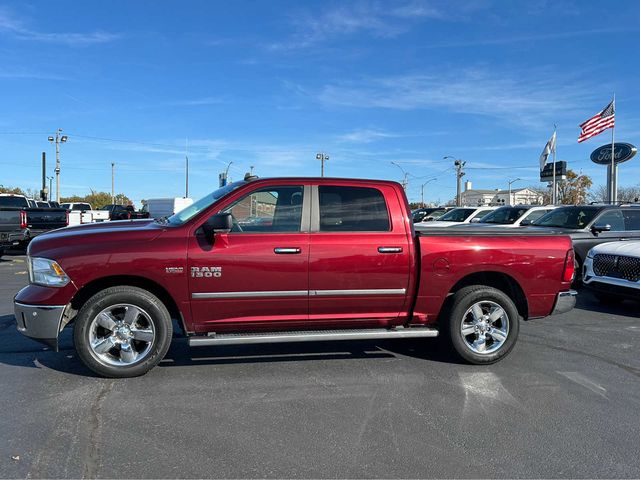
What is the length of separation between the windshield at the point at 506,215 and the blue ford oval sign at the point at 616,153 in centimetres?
1542

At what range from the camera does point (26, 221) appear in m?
14.4

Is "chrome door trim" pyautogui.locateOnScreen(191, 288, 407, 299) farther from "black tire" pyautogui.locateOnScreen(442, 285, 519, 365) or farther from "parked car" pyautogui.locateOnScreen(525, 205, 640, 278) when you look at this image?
"parked car" pyautogui.locateOnScreen(525, 205, 640, 278)

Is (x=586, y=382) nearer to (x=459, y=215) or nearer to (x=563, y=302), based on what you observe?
(x=563, y=302)

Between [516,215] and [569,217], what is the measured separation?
359 centimetres

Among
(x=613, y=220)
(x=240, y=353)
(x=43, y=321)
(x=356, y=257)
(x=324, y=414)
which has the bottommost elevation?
(x=324, y=414)

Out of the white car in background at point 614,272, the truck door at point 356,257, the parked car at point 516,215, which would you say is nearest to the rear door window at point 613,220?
the white car in background at point 614,272

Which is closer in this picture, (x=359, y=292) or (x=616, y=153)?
(x=359, y=292)

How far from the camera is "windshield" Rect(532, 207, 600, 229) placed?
1048 centimetres

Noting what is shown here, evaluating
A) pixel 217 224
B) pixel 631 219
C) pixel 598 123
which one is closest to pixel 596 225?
pixel 631 219

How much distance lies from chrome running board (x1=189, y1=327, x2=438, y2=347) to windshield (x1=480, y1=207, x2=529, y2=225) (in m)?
10.5

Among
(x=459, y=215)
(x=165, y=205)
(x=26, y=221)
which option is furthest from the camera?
(x=165, y=205)

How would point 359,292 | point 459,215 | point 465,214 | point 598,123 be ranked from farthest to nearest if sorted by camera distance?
point 598,123
point 459,215
point 465,214
point 359,292

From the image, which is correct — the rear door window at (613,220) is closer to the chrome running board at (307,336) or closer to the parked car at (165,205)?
the chrome running board at (307,336)

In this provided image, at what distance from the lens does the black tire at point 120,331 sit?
4.45 metres
